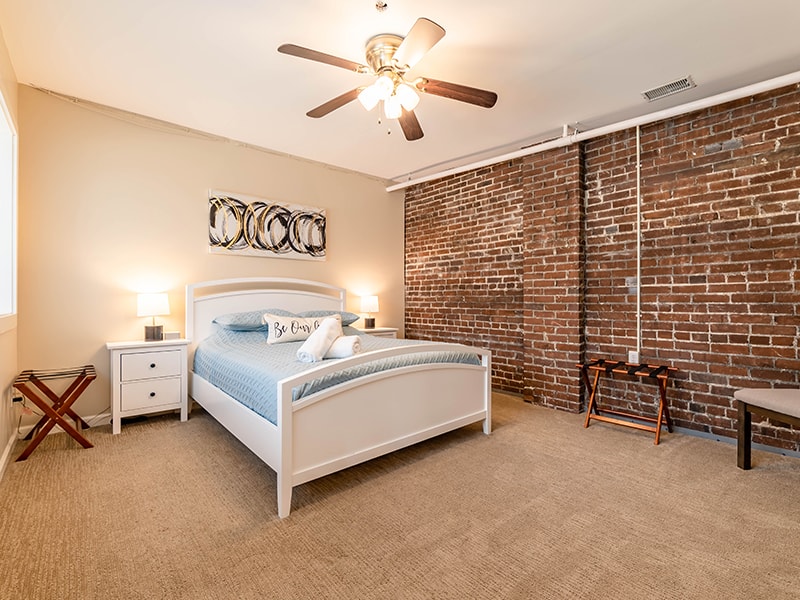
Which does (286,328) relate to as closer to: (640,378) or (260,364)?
(260,364)

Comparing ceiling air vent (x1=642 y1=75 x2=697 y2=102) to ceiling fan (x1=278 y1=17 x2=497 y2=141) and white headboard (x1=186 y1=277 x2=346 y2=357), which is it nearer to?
ceiling fan (x1=278 y1=17 x2=497 y2=141)

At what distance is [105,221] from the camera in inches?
129

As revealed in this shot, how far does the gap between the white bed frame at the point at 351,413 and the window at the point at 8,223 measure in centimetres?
114

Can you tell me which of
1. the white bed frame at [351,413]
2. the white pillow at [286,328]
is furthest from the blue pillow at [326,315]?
the white bed frame at [351,413]

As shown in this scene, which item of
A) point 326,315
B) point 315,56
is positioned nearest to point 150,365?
point 326,315

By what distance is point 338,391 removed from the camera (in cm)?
214

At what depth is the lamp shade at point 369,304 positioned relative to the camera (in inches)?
190

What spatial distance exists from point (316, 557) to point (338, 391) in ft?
2.51

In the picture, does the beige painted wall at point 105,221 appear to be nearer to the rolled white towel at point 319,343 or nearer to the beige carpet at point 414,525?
the beige carpet at point 414,525

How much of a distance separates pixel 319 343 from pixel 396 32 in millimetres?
1917

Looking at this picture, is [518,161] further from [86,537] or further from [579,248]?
[86,537]

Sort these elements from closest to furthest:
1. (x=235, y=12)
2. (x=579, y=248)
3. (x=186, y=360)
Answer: (x=235, y=12)
(x=186, y=360)
(x=579, y=248)

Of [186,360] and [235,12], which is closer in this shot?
[235,12]

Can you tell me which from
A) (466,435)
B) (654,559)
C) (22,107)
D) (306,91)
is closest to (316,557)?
(654,559)
